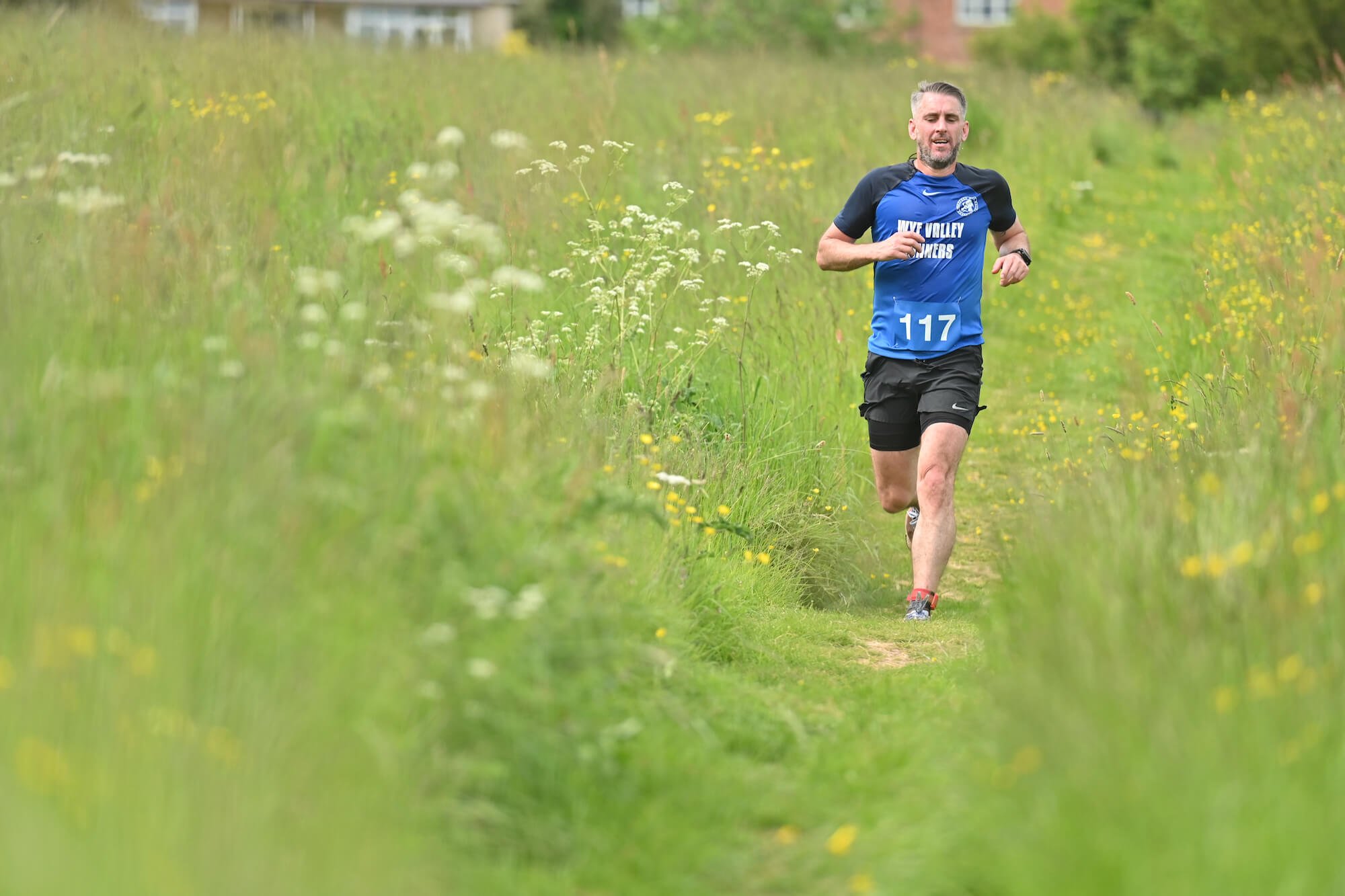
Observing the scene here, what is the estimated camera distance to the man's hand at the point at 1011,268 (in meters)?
6.55

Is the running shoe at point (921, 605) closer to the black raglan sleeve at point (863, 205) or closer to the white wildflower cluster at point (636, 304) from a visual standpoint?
the white wildflower cluster at point (636, 304)

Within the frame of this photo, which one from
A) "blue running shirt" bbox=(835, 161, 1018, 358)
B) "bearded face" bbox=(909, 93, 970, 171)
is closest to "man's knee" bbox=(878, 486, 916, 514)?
"blue running shirt" bbox=(835, 161, 1018, 358)

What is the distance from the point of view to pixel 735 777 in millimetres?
4039

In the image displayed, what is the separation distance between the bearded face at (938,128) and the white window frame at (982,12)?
43008 millimetres

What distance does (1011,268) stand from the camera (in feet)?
21.5

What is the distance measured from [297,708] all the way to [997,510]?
17.4 feet

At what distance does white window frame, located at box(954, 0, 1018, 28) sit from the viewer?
4772cm

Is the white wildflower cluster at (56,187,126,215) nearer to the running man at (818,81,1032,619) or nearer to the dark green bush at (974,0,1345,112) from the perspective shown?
the running man at (818,81,1032,619)

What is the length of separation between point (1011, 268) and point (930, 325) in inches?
16.2

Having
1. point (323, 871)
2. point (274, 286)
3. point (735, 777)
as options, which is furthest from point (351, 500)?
point (274, 286)

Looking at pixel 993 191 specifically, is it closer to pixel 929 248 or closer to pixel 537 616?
pixel 929 248

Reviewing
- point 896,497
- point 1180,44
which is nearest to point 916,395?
point 896,497

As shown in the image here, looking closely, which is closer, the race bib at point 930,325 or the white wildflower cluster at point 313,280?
the white wildflower cluster at point 313,280

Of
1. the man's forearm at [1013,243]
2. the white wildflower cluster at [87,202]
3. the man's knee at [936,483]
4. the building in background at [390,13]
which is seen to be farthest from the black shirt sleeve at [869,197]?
the building in background at [390,13]
